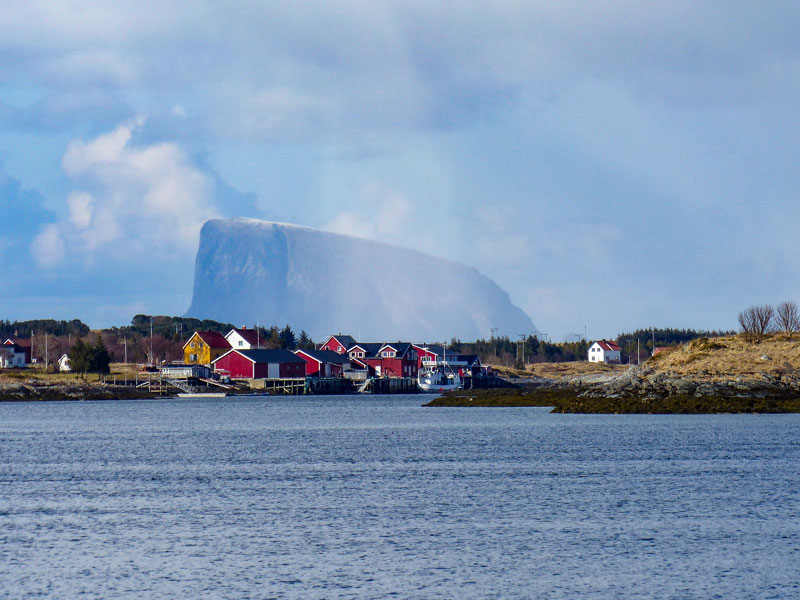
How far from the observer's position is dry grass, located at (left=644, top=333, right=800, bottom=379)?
283 ft

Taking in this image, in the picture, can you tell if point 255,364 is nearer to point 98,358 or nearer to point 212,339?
point 212,339

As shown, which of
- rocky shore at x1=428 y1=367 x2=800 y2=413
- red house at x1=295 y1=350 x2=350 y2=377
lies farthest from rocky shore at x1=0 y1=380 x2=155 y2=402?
rocky shore at x1=428 y1=367 x2=800 y2=413

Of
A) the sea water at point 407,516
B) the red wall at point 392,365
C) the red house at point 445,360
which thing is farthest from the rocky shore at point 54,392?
the sea water at point 407,516

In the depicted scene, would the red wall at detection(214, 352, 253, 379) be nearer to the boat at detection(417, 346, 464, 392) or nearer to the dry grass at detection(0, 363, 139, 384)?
the dry grass at detection(0, 363, 139, 384)

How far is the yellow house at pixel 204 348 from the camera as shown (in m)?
148

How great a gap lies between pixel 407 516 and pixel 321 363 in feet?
388

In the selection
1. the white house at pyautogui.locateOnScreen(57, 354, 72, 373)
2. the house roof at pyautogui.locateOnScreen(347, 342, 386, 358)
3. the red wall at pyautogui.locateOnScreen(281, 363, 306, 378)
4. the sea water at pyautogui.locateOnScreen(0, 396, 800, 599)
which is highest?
the house roof at pyautogui.locateOnScreen(347, 342, 386, 358)

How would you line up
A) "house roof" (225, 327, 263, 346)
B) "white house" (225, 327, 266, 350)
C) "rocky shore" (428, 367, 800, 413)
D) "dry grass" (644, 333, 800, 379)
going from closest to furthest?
1. "rocky shore" (428, 367, 800, 413)
2. "dry grass" (644, 333, 800, 379)
3. "white house" (225, 327, 266, 350)
4. "house roof" (225, 327, 263, 346)

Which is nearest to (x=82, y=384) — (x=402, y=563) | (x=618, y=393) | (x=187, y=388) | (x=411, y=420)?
(x=187, y=388)

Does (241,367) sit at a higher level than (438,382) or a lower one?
higher

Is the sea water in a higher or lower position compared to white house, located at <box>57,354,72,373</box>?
lower

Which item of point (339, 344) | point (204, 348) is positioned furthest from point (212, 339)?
point (339, 344)

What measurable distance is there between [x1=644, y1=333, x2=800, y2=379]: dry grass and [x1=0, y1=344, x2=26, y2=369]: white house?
3783 inches

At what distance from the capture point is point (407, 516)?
3131 cm
